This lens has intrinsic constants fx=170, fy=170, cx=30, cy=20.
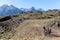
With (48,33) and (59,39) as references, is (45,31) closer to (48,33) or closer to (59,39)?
(48,33)

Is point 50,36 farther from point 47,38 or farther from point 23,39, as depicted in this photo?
point 23,39

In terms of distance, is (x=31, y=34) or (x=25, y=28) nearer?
(x=31, y=34)

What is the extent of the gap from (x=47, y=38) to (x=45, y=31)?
81.2 inches

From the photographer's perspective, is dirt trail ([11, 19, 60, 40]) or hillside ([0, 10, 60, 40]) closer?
dirt trail ([11, 19, 60, 40])

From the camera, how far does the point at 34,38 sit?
20812 millimetres

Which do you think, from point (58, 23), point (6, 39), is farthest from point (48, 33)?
point (58, 23)

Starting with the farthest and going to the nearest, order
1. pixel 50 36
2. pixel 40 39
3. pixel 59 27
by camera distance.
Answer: pixel 59 27 → pixel 50 36 → pixel 40 39

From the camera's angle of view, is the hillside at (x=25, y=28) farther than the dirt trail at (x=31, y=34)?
Yes

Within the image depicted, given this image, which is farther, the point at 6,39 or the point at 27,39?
the point at 6,39

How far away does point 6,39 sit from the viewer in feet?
71.4

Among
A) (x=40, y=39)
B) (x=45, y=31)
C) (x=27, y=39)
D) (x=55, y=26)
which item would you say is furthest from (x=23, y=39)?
(x=55, y=26)

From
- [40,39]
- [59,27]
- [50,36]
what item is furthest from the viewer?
[59,27]

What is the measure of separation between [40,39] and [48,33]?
129 inches

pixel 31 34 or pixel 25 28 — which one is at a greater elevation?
pixel 31 34
